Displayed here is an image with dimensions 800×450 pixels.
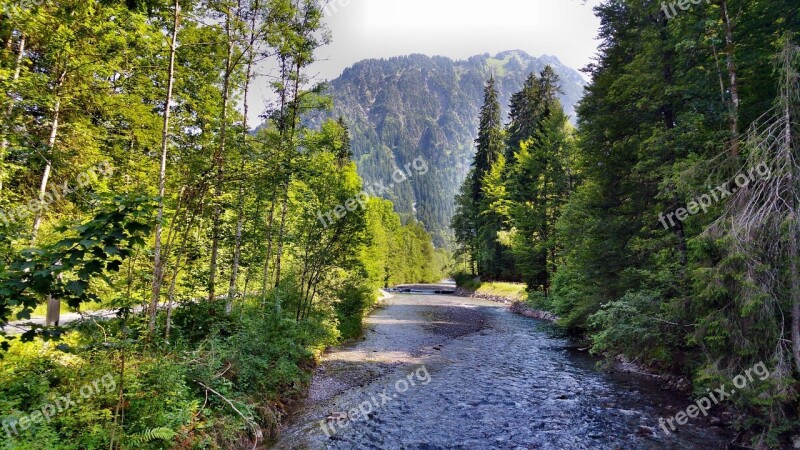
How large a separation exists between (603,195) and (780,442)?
1228 centimetres

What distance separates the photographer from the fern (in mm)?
5934

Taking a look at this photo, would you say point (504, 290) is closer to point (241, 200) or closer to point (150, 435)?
point (241, 200)

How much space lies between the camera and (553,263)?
30.5 m

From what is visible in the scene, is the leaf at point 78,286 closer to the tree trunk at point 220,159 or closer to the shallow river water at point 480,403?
the tree trunk at point 220,159

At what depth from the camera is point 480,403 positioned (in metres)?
11.0

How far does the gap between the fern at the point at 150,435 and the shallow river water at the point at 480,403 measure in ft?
9.39

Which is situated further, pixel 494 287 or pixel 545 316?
pixel 494 287

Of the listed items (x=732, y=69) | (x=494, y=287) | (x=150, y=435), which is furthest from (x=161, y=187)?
(x=494, y=287)

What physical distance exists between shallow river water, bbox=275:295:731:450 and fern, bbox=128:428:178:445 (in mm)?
2862

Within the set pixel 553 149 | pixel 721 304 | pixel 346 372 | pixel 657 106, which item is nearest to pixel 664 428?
pixel 721 304

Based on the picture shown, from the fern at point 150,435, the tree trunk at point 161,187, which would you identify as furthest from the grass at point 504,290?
the fern at point 150,435

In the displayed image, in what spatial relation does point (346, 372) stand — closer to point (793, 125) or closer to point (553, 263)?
point (793, 125)

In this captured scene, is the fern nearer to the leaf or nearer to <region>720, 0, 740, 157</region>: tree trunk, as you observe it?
the leaf

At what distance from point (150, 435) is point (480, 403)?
26.7 feet
